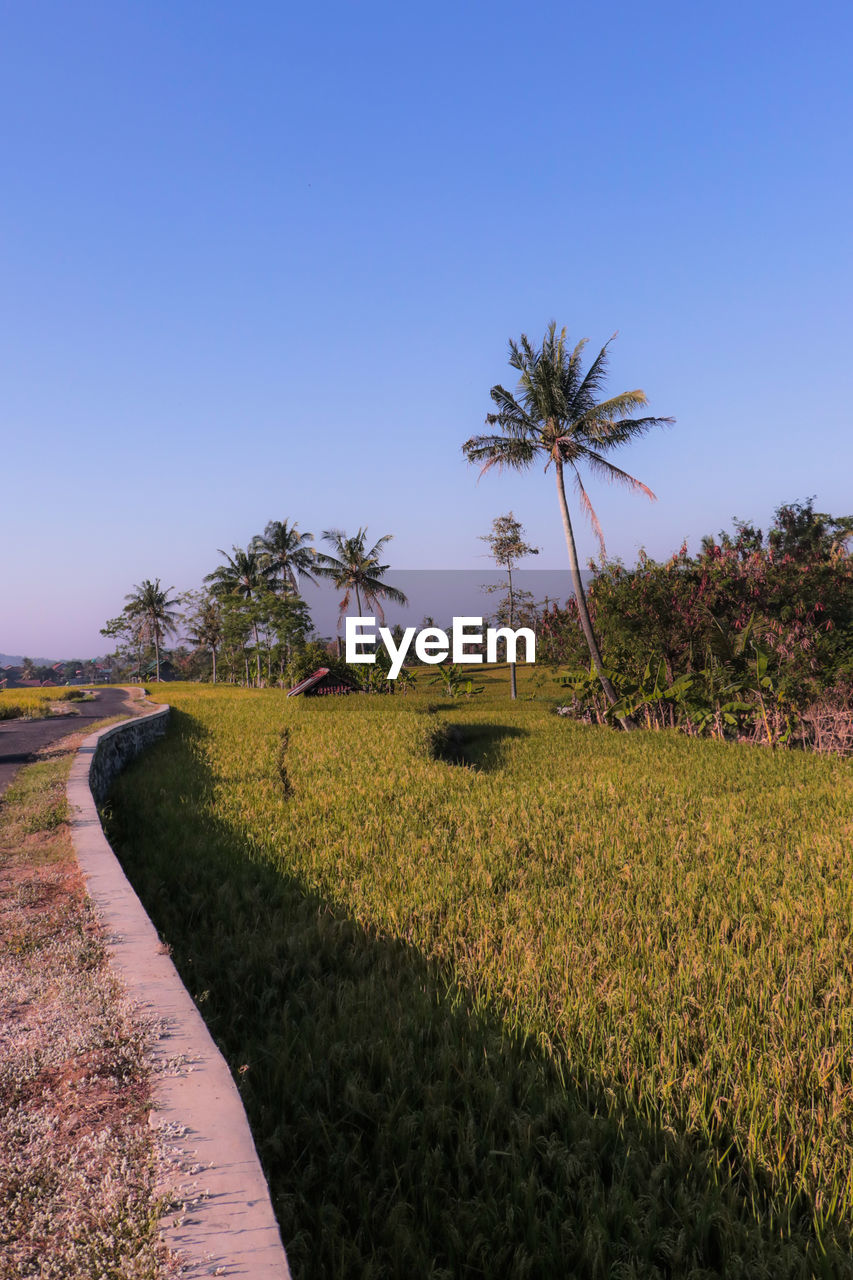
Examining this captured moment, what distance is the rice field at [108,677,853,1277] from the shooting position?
2123mm

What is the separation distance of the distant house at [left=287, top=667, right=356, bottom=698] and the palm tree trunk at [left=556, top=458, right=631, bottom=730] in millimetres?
11536

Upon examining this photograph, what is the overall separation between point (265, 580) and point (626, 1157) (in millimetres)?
47652

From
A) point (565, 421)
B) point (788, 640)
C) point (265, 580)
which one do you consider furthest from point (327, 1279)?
point (265, 580)

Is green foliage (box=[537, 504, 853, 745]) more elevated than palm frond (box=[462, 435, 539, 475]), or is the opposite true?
palm frond (box=[462, 435, 539, 475])

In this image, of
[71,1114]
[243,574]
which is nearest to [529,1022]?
[71,1114]

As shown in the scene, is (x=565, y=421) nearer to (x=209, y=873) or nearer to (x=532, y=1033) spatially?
(x=209, y=873)

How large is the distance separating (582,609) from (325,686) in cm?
1331

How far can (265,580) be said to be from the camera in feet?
158

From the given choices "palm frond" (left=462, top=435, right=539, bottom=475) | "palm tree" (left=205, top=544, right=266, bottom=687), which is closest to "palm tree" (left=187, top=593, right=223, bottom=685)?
"palm tree" (left=205, top=544, right=266, bottom=687)

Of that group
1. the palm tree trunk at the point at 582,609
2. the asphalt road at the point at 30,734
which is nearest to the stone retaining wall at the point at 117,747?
the asphalt road at the point at 30,734

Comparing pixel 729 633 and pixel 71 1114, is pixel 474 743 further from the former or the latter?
pixel 71 1114

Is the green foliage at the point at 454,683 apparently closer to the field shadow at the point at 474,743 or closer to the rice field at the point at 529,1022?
the field shadow at the point at 474,743

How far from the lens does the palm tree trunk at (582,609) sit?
1753 cm

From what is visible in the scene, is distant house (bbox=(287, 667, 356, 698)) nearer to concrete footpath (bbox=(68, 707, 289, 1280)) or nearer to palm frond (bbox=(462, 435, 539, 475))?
palm frond (bbox=(462, 435, 539, 475))
